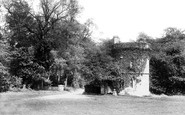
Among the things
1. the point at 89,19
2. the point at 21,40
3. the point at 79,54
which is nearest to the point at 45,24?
the point at 21,40

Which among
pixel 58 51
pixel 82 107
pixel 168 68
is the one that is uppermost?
pixel 58 51

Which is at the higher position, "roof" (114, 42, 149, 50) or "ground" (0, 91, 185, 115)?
"roof" (114, 42, 149, 50)

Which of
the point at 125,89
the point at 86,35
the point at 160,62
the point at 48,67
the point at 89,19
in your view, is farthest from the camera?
the point at 86,35

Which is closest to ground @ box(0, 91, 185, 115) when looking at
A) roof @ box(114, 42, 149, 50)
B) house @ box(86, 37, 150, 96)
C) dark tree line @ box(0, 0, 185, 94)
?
house @ box(86, 37, 150, 96)

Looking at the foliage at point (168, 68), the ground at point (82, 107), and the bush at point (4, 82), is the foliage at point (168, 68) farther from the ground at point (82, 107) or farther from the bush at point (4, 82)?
the bush at point (4, 82)

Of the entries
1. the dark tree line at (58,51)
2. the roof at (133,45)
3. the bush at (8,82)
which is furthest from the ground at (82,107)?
the roof at (133,45)

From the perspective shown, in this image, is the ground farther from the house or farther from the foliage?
the foliage

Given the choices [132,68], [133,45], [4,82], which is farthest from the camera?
[133,45]

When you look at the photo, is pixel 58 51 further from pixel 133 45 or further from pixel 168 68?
pixel 168 68

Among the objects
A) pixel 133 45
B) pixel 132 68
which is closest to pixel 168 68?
pixel 132 68

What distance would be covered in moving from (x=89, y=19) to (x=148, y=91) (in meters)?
18.4

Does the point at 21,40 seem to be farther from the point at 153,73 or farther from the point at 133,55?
the point at 153,73

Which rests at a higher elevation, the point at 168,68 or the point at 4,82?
the point at 168,68

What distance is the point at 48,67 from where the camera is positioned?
39.3 metres
